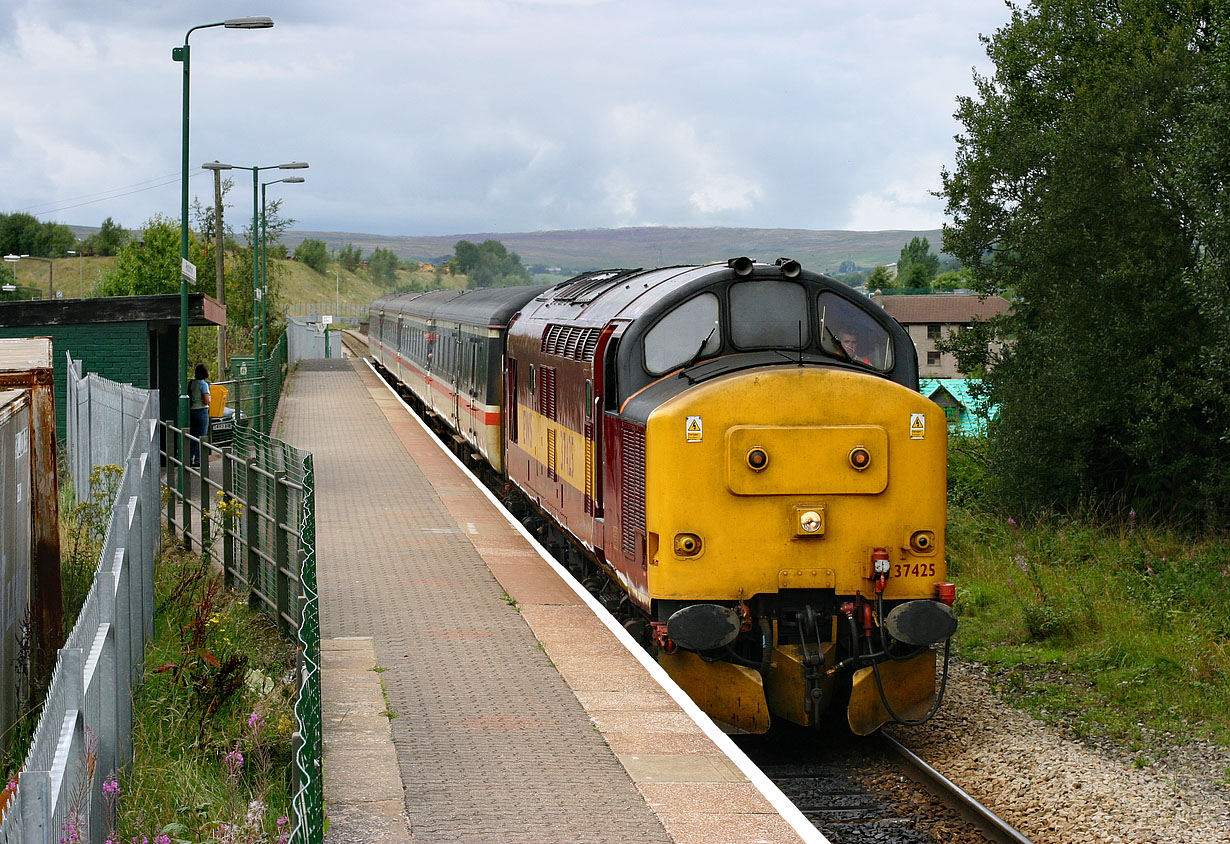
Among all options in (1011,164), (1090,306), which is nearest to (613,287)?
(1090,306)

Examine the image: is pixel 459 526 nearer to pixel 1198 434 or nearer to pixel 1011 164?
pixel 1198 434

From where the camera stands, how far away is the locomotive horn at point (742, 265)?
9.94 meters

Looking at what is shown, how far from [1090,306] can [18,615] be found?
61.7ft

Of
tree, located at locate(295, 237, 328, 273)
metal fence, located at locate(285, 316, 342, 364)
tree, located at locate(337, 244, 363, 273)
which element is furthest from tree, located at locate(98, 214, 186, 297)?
tree, located at locate(337, 244, 363, 273)

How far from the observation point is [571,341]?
41.0 feet

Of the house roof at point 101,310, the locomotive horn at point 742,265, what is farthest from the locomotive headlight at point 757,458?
the house roof at point 101,310

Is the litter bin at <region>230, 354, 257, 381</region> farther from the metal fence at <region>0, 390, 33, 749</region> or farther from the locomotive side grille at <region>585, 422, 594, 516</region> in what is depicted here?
the metal fence at <region>0, 390, 33, 749</region>

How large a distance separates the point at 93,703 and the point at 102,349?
16.8 meters

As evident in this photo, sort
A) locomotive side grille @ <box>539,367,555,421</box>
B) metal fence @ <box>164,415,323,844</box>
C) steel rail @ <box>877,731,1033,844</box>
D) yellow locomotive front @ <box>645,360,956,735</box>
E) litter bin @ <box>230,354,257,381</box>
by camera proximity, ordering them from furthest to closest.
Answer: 1. litter bin @ <box>230,354,257,381</box>
2. locomotive side grille @ <box>539,367,555,421</box>
3. yellow locomotive front @ <box>645,360,956,735</box>
4. steel rail @ <box>877,731,1033,844</box>
5. metal fence @ <box>164,415,323,844</box>

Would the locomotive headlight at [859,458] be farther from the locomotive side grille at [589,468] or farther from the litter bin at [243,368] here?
the litter bin at [243,368]

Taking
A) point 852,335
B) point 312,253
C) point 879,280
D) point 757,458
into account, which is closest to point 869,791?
point 757,458

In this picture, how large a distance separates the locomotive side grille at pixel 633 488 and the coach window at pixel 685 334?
2.07 ft

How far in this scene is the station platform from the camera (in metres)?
6.85

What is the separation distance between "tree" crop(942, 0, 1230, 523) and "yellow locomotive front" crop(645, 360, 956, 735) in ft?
35.1
